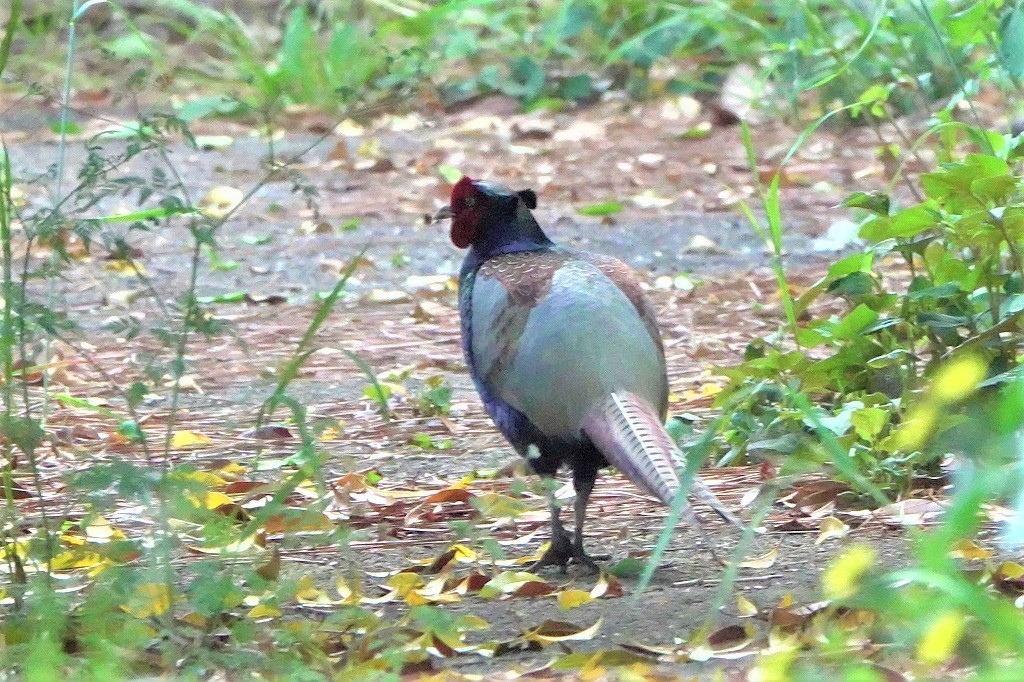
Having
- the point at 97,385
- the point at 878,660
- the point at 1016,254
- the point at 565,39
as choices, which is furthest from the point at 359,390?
the point at 565,39

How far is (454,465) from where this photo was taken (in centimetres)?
393

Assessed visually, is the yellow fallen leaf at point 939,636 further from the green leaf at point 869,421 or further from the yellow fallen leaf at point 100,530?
the yellow fallen leaf at point 100,530

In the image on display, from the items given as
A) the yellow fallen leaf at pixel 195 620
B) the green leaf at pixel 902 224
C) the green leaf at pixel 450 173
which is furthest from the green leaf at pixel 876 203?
the green leaf at pixel 450 173

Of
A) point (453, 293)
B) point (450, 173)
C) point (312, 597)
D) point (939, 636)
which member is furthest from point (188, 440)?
point (450, 173)

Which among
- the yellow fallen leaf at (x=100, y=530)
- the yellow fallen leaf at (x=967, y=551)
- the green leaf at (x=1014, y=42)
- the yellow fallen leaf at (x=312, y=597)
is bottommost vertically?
the yellow fallen leaf at (x=967, y=551)

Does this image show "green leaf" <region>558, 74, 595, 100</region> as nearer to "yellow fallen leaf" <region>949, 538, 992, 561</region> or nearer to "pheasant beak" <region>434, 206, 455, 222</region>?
"pheasant beak" <region>434, 206, 455, 222</region>

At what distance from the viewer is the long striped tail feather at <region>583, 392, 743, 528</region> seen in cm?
271

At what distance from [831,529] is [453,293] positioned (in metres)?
2.84

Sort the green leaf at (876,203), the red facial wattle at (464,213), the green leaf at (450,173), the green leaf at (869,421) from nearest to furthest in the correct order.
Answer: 1. the green leaf at (869,421)
2. the green leaf at (876,203)
3. the red facial wattle at (464,213)
4. the green leaf at (450,173)

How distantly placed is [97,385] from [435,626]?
2683mm

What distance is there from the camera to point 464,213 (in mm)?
3705

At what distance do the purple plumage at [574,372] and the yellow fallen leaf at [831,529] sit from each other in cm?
38

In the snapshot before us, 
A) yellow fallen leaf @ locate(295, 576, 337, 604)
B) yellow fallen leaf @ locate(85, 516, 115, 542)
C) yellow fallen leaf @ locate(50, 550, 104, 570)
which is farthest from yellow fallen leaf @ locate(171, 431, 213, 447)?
yellow fallen leaf @ locate(295, 576, 337, 604)

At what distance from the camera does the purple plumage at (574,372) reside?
9.34ft
